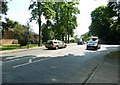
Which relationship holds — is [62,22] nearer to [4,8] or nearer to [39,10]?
[39,10]

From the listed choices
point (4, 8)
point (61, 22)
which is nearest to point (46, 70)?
point (4, 8)

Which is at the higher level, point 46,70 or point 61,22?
point 61,22

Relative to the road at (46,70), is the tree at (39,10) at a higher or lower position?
higher

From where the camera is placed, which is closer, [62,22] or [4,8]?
[4,8]

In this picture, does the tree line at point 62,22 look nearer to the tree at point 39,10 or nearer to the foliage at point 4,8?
the tree at point 39,10

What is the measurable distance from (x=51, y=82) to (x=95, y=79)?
197 cm

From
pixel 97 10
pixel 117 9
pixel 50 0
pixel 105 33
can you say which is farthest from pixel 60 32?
pixel 117 9

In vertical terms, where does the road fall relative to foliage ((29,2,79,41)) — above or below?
below

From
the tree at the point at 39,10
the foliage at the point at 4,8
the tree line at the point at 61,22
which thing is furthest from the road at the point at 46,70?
the tree line at the point at 61,22

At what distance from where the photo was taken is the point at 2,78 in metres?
12.3

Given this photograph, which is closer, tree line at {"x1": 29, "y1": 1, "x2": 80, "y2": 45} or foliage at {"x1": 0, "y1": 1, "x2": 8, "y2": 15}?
foliage at {"x1": 0, "y1": 1, "x2": 8, "y2": 15}

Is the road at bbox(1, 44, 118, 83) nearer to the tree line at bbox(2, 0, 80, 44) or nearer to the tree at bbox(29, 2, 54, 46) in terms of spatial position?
the tree at bbox(29, 2, 54, 46)

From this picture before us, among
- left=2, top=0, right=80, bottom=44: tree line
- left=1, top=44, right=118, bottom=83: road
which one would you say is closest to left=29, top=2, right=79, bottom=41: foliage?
left=2, top=0, right=80, bottom=44: tree line

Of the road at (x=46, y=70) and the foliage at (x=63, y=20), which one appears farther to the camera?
the foliage at (x=63, y=20)
